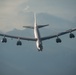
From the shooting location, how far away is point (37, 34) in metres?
153

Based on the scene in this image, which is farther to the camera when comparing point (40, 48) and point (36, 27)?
point (36, 27)

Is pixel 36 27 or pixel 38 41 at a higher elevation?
pixel 36 27

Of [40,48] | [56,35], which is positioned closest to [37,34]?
[56,35]

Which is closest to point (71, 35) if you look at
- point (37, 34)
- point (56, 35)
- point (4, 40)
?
A: point (56, 35)

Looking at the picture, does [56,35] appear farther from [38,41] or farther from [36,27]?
[36,27]

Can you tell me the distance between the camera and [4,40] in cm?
14625

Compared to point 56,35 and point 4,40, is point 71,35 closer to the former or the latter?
point 56,35

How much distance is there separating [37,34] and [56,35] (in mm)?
11017

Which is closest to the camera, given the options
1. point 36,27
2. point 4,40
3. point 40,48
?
point 40,48

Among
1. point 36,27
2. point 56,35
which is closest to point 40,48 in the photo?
point 56,35

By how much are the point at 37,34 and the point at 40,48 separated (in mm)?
20748

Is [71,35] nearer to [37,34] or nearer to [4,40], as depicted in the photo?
[37,34]

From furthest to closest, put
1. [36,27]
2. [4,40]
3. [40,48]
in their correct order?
1. [36,27]
2. [4,40]
3. [40,48]

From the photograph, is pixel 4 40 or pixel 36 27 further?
pixel 36 27
